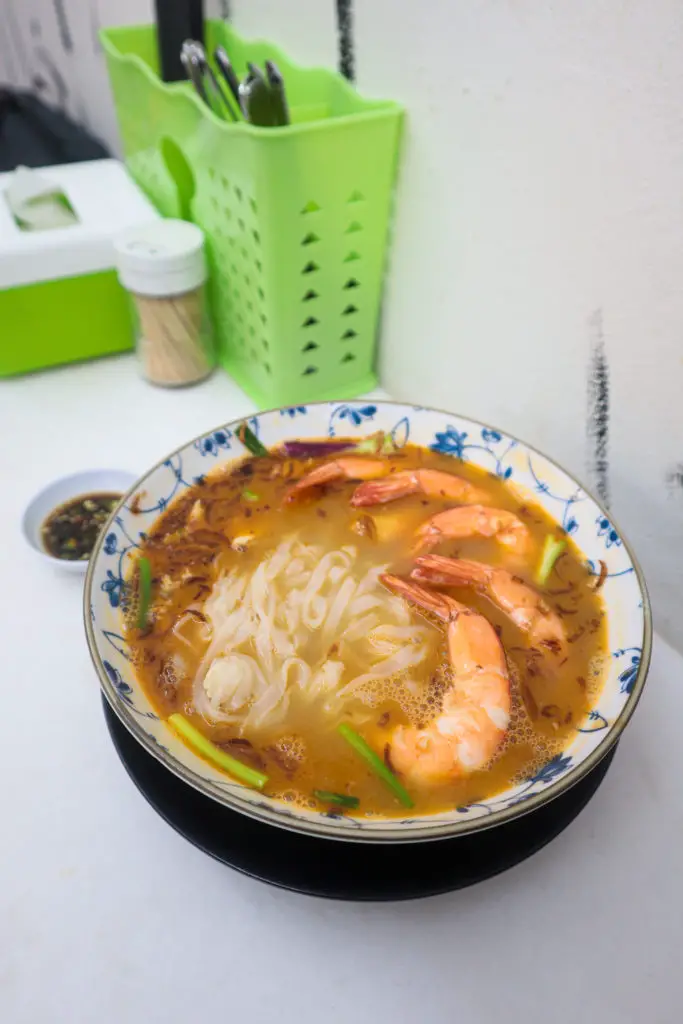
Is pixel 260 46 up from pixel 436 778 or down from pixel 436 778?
up

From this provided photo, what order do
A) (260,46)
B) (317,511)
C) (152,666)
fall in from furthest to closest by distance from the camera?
(260,46), (317,511), (152,666)

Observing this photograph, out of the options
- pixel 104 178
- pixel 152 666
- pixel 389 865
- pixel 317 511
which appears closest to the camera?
pixel 389 865

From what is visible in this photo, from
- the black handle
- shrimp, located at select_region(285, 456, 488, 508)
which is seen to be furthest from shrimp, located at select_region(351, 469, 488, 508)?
the black handle

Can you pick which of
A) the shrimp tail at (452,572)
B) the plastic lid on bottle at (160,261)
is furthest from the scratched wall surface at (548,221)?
the plastic lid on bottle at (160,261)

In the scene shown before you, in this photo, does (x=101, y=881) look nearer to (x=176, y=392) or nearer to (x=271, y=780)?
(x=271, y=780)

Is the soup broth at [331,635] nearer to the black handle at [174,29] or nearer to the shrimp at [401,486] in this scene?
the shrimp at [401,486]

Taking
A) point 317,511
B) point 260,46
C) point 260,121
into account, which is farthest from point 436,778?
point 260,46

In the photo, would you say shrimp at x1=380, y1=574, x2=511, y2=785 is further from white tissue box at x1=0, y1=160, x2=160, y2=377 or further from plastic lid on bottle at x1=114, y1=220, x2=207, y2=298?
white tissue box at x1=0, y1=160, x2=160, y2=377
